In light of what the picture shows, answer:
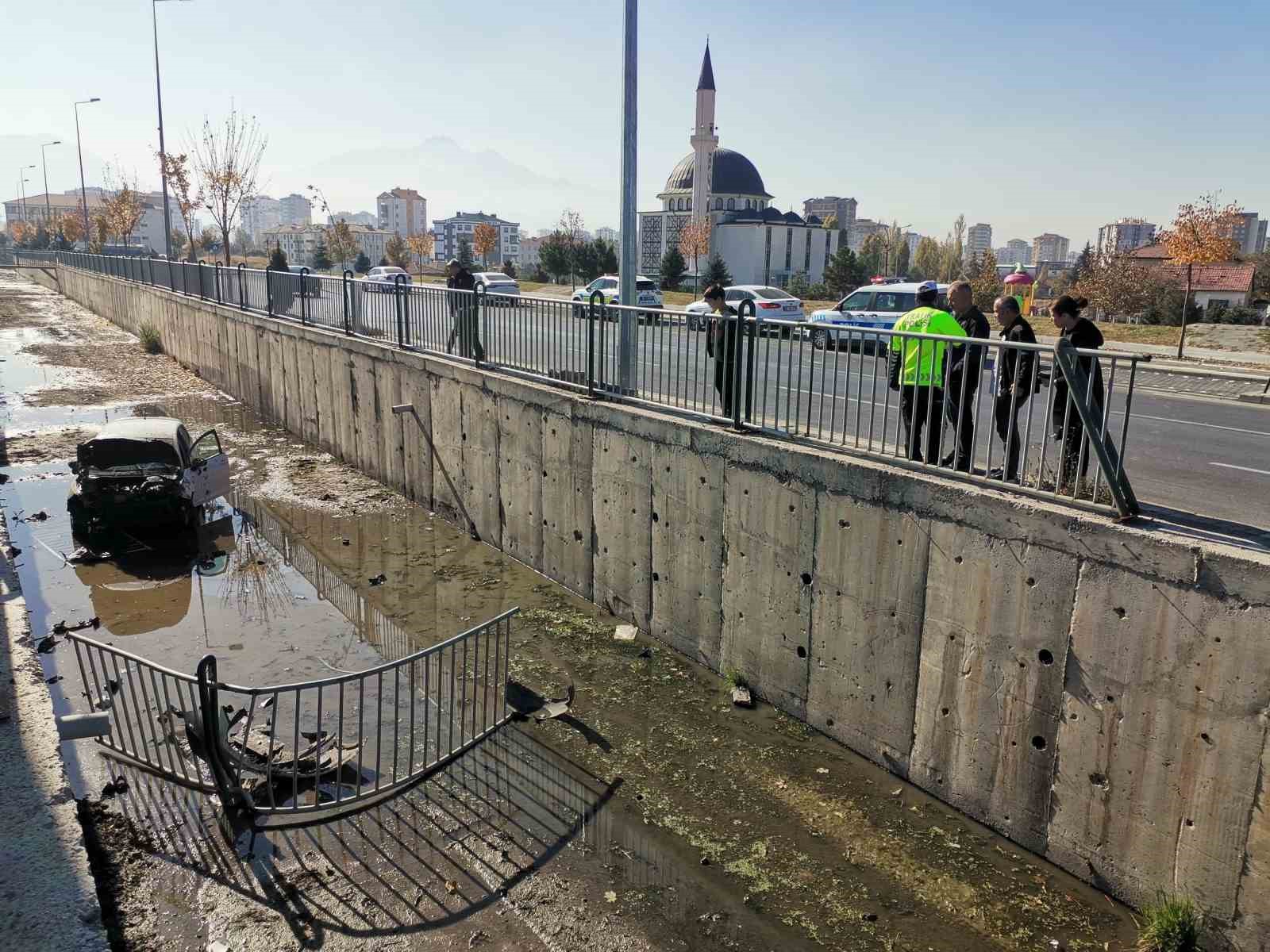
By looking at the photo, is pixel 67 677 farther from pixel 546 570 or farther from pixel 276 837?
pixel 546 570

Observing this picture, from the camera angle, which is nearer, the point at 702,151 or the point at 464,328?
the point at 464,328

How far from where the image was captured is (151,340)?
101 ft

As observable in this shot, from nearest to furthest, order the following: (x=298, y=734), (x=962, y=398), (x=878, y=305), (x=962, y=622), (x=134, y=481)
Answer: (x=298, y=734) → (x=962, y=622) → (x=962, y=398) → (x=134, y=481) → (x=878, y=305)

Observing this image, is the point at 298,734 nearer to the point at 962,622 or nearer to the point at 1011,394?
the point at 962,622

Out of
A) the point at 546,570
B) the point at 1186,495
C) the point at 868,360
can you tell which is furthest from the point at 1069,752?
the point at 546,570

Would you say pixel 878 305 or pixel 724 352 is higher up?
pixel 878 305

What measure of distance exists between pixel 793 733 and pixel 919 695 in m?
1.21

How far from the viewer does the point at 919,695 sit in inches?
242

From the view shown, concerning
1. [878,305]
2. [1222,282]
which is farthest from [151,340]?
[1222,282]

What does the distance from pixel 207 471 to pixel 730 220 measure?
316 ft

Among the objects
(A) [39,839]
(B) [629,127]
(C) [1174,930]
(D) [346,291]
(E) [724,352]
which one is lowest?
(C) [1174,930]

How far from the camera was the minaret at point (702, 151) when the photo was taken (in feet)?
320

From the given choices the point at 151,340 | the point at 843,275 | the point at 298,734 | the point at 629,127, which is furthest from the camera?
the point at 843,275

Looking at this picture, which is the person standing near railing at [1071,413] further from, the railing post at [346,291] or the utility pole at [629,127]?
the railing post at [346,291]
